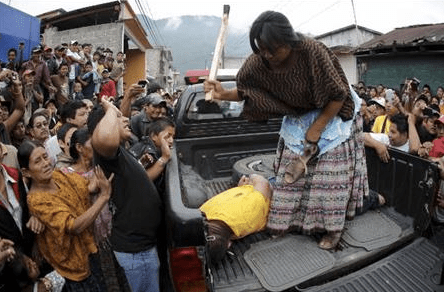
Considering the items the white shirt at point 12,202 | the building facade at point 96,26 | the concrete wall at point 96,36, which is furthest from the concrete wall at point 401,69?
the white shirt at point 12,202

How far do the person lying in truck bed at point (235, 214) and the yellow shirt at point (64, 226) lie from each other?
88cm

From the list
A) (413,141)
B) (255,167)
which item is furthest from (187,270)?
(413,141)

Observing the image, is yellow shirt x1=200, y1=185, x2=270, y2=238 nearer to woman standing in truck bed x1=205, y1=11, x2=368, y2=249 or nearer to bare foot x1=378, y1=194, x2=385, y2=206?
woman standing in truck bed x1=205, y1=11, x2=368, y2=249

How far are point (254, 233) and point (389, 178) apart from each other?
3.73 ft

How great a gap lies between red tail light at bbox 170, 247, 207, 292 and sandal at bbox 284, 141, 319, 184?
769 mm

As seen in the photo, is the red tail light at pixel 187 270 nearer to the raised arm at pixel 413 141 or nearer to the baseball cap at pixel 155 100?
the baseball cap at pixel 155 100

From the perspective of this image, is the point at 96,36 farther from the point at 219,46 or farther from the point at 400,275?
the point at 400,275

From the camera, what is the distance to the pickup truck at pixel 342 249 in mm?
1833

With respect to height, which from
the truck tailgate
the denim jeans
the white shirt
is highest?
the white shirt

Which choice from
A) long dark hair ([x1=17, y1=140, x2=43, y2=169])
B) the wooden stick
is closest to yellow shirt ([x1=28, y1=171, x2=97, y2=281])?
long dark hair ([x1=17, y1=140, x2=43, y2=169])

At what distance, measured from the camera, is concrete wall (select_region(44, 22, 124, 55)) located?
13.5 m

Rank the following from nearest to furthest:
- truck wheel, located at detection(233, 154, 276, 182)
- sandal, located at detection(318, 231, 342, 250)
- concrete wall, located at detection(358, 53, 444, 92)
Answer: sandal, located at detection(318, 231, 342, 250) → truck wheel, located at detection(233, 154, 276, 182) → concrete wall, located at detection(358, 53, 444, 92)

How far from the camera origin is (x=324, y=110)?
2131 millimetres

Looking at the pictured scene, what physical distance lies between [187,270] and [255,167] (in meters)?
1.49
